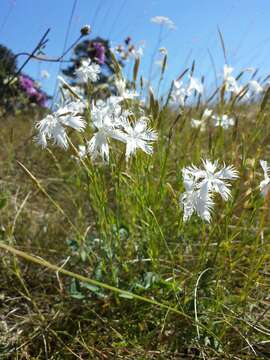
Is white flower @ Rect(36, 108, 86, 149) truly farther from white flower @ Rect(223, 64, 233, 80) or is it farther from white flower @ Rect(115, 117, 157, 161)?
white flower @ Rect(223, 64, 233, 80)

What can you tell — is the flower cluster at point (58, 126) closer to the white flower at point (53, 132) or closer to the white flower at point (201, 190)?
the white flower at point (53, 132)

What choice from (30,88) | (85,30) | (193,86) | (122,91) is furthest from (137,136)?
(30,88)

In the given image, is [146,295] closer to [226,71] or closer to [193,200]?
[193,200]

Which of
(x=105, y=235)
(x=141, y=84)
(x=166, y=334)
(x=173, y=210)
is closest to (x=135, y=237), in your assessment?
(x=173, y=210)

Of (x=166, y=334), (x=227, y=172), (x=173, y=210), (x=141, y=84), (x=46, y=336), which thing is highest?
(x=141, y=84)

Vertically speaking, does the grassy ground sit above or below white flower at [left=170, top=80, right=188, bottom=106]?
below

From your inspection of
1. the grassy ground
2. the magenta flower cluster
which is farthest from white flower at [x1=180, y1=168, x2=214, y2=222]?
the magenta flower cluster

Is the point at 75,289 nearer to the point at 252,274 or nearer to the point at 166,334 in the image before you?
the point at 166,334

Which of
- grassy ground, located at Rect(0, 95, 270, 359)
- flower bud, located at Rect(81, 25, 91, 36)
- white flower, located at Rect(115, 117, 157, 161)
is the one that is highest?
flower bud, located at Rect(81, 25, 91, 36)

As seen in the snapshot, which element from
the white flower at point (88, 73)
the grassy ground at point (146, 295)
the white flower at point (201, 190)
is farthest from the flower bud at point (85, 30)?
the white flower at point (201, 190)
